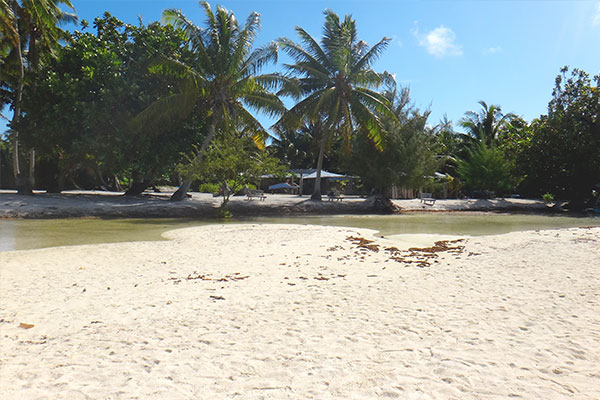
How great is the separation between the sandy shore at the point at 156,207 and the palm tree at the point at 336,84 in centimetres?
455

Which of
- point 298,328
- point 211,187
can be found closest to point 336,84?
point 211,187

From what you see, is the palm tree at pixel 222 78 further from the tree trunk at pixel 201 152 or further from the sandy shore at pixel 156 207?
the sandy shore at pixel 156 207

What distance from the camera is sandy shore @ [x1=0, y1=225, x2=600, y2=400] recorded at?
2.92 m

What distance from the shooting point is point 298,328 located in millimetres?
4102

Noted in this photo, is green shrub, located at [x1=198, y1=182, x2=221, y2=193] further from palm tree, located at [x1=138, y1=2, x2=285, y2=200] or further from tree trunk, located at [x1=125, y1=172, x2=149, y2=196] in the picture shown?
tree trunk, located at [x1=125, y1=172, x2=149, y2=196]

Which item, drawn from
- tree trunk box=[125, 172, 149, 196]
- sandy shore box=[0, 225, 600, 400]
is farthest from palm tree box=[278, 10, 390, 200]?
sandy shore box=[0, 225, 600, 400]

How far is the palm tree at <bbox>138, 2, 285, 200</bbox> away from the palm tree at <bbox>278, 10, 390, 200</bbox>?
6.49 feet

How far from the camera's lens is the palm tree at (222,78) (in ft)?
66.4

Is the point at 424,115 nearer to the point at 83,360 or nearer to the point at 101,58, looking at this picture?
the point at 101,58

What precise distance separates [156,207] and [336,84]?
13030 mm

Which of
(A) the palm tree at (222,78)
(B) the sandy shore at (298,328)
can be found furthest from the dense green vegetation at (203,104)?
(B) the sandy shore at (298,328)

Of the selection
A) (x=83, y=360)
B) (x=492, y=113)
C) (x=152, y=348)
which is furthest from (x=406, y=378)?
(x=492, y=113)

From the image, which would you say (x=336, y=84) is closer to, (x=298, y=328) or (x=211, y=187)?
(x=211, y=187)

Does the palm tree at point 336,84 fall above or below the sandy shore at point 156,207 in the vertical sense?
above
